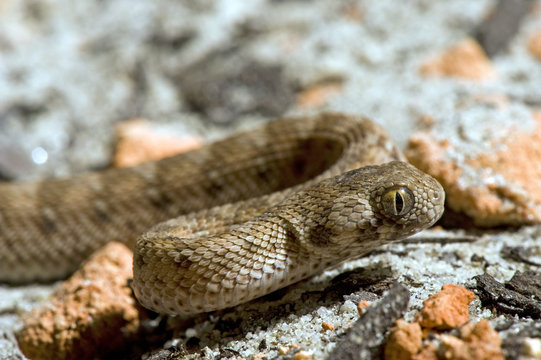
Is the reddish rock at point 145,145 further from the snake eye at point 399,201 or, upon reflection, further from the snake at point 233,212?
the snake eye at point 399,201

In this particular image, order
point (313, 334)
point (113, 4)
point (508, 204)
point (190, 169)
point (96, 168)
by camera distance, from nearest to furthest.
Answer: point (313, 334) < point (508, 204) < point (190, 169) < point (96, 168) < point (113, 4)

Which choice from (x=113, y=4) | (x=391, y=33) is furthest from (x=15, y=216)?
(x=391, y=33)

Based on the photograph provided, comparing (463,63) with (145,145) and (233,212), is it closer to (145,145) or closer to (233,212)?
(233,212)

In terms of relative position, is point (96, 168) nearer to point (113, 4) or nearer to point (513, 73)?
point (113, 4)

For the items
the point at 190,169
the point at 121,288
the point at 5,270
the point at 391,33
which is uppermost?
the point at 391,33

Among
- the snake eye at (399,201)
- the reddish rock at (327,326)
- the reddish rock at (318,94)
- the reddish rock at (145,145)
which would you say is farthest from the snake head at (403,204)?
the reddish rock at (145,145)

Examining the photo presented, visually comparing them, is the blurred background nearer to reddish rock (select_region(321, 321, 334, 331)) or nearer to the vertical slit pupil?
the vertical slit pupil

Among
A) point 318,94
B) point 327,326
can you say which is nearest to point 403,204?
point 327,326
